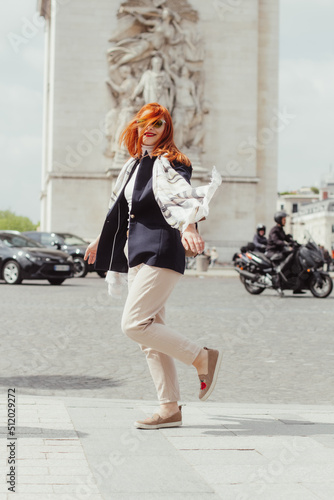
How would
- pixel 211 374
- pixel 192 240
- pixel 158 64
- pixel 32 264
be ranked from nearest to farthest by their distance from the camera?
1. pixel 192 240
2. pixel 211 374
3. pixel 32 264
4. pixel 158 64

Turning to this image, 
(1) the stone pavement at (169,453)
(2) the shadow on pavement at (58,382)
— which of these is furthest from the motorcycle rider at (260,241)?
(1) the stone pavement at (169,453)

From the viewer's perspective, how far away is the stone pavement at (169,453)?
3248mm

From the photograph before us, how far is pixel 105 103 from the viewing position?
3338cm

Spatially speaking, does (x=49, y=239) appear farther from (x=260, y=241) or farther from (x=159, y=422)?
(x=159, y=422)

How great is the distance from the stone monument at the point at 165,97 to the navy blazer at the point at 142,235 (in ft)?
90.0

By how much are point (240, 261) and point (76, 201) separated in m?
17.2

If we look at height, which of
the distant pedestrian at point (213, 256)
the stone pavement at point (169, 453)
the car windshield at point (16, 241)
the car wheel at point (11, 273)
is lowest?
the stone pavement at point (169, 453)

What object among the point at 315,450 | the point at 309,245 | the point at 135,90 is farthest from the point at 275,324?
the point at 135,90

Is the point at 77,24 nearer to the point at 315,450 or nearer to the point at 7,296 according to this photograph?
the point at 7,296

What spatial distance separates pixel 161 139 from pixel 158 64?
28.0 m

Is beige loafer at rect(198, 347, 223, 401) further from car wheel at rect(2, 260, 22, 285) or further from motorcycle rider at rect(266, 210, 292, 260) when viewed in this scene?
car wheel at rect(2, 260, 22, 285)

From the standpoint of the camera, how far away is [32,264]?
19.2 metres

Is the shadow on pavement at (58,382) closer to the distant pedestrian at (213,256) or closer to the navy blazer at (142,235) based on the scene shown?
the navy blazer at (142,235)

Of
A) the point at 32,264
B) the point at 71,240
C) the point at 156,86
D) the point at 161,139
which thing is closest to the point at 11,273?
the point at 32,264
